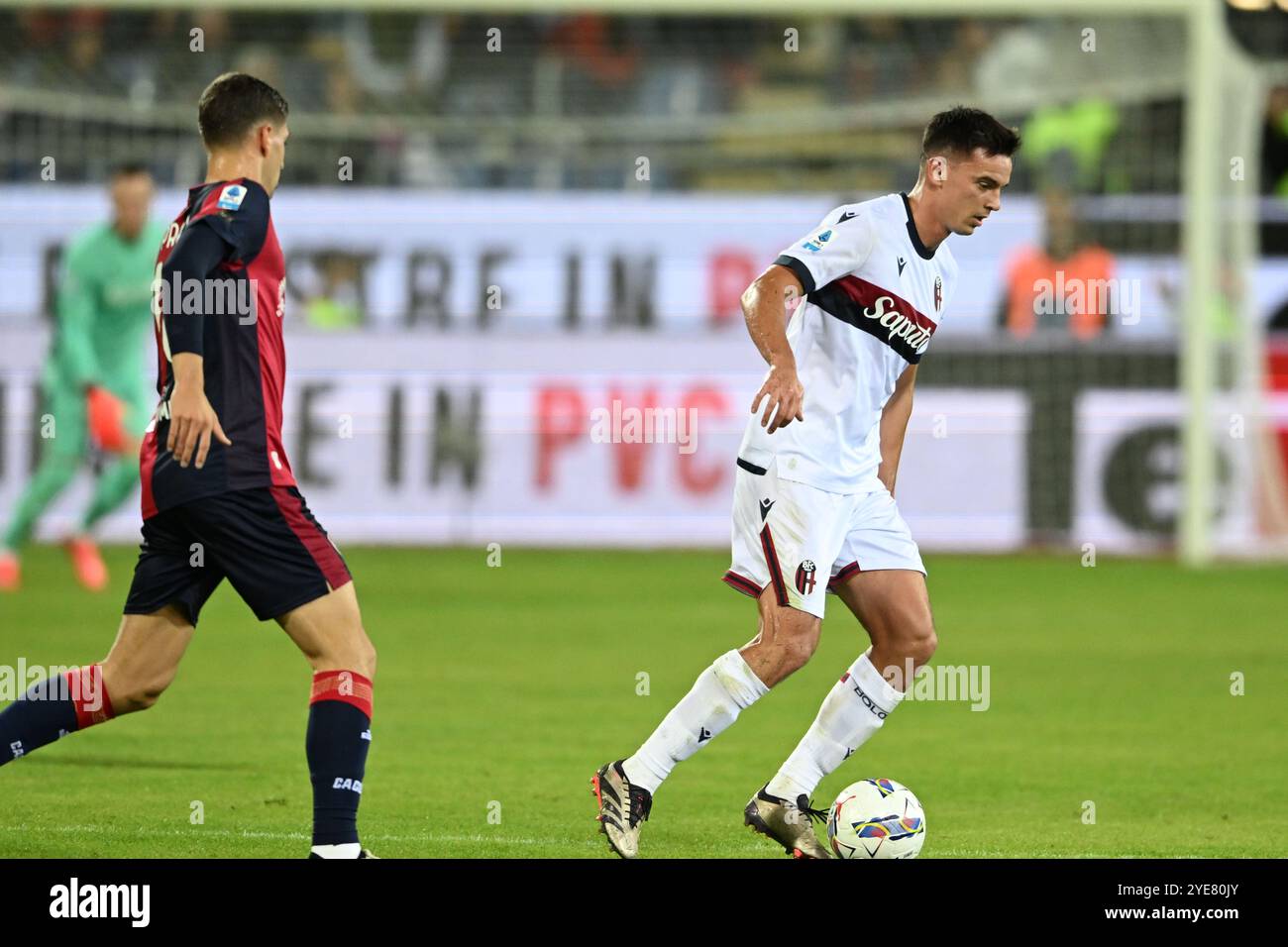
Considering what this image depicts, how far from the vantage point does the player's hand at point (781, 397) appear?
18.2 ft

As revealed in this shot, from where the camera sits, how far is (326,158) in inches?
707

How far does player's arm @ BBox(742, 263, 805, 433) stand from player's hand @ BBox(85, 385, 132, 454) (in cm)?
732

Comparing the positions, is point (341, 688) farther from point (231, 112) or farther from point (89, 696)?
point (231, 112)

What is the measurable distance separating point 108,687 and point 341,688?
71 centimetres

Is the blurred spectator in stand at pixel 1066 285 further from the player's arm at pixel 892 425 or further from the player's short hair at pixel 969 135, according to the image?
the player's short hair at pixel 969 135

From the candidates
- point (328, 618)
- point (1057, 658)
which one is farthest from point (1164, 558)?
point (328, 618)

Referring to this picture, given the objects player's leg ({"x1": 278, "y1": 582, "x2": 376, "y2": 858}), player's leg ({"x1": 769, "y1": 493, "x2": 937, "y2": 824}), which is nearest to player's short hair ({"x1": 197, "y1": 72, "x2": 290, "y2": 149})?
player's leg ({"x1": 278, "y1": 582, "x2": 376, "y2": 858})

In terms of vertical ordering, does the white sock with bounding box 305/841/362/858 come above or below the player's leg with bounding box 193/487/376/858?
below

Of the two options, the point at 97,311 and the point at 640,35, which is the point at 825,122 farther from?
the point at 97,311

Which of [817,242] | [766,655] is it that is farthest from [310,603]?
[817,242]

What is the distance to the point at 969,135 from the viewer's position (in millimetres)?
5934

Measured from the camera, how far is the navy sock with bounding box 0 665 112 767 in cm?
553

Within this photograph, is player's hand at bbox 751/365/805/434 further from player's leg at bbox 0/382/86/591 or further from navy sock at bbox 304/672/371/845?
player's leg at bbox 0/382/86/591
